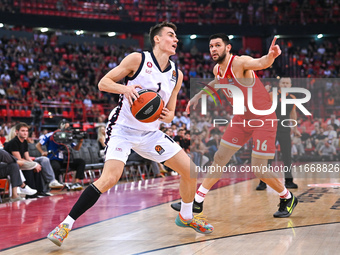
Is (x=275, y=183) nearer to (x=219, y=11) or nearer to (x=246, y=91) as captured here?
(x=246, y=91)

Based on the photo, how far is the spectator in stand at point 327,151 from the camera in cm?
1552

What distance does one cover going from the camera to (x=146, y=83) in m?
4.21

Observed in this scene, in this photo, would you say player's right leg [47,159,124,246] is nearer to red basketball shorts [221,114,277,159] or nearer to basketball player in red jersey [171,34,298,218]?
basketball player in red jersey [171,34,298,218]

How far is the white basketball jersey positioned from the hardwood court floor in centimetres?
104

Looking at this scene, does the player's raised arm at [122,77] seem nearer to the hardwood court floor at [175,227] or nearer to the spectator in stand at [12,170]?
the hardwood court floor at [175,227]

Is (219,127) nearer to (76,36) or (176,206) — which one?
(176,206)

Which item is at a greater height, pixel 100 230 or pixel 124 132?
pixel 124 132

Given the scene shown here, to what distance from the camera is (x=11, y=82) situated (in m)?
19.3

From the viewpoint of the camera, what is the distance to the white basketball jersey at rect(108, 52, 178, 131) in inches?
165

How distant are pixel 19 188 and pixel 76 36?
1974 centimetres

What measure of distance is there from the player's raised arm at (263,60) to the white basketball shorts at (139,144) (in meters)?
1.29

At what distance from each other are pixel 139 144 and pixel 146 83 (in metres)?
0.55

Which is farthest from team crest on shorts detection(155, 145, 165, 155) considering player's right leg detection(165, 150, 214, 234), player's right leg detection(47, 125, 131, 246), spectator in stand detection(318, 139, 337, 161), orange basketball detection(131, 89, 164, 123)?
spectator in stand detection(318, 139, 337, 161)

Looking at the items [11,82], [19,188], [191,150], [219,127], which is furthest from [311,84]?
[19,188]
